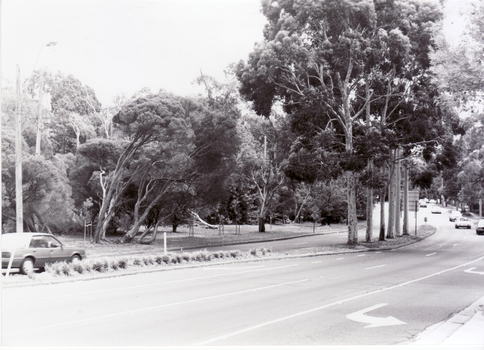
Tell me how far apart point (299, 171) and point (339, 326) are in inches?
900

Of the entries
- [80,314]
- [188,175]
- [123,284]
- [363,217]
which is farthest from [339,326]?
[363,217]

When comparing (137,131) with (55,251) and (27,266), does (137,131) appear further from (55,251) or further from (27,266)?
(27,266)

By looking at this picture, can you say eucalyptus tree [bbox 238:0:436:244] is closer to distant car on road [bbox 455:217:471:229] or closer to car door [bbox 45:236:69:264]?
car door [bbox 45:236:69:264]

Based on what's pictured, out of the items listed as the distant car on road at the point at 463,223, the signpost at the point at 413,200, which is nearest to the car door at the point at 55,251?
the signpost at the point at 413,200

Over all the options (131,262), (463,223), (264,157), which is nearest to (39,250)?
(131,262)

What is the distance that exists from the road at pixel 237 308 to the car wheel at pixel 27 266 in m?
2.49

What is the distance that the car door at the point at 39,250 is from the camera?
1725cm

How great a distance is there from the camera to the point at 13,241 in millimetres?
16688

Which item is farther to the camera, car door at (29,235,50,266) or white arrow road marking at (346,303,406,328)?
car door at (29,235,50,266)

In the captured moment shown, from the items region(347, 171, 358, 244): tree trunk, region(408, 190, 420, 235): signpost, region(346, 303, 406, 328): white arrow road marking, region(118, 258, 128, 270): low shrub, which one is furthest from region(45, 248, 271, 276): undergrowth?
region(408, 190, 420, 235): signpost

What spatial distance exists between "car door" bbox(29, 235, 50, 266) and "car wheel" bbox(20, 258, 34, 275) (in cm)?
21

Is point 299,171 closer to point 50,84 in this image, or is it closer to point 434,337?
point 50,84

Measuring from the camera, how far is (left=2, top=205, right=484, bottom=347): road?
848cm

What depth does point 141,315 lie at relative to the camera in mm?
10008
